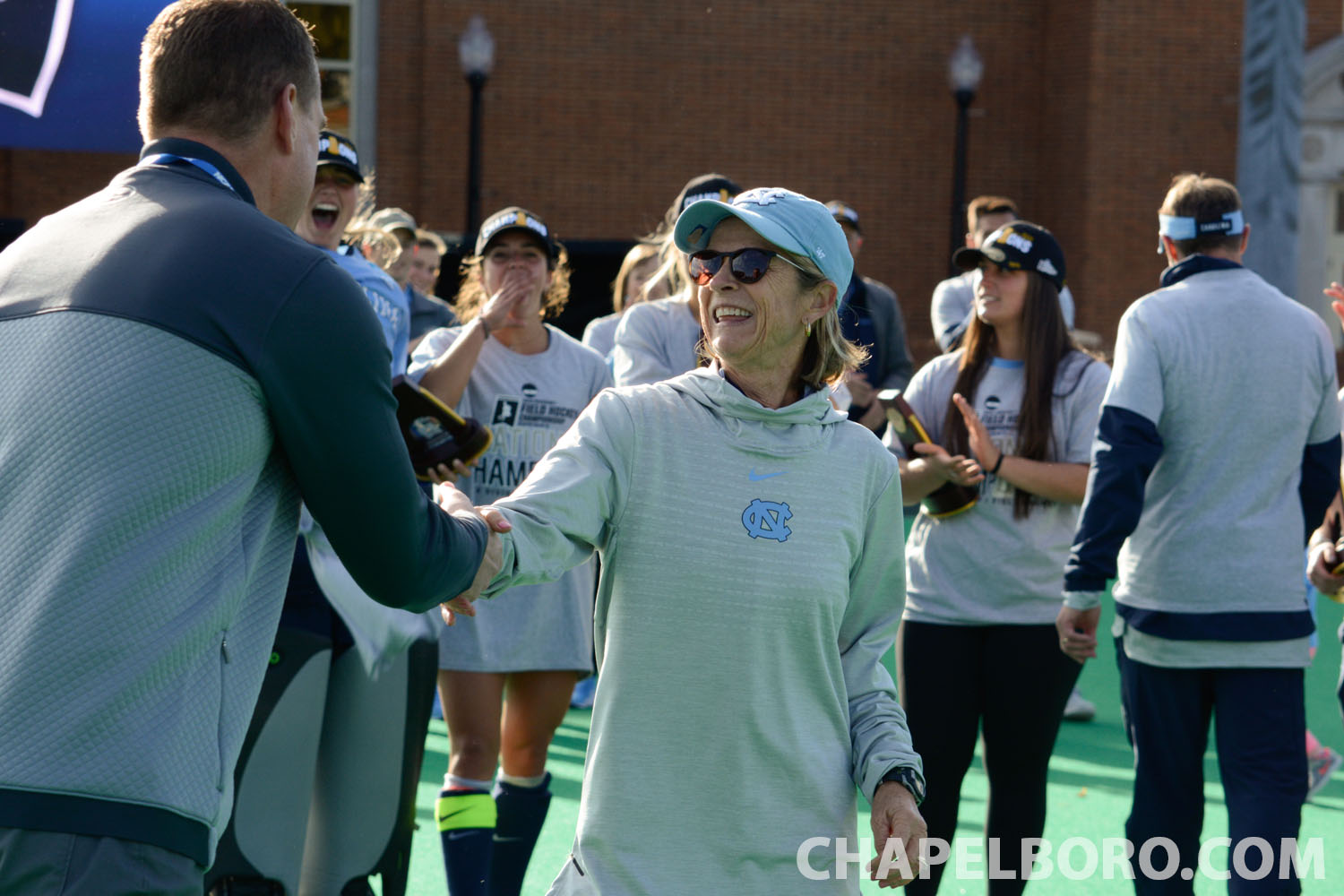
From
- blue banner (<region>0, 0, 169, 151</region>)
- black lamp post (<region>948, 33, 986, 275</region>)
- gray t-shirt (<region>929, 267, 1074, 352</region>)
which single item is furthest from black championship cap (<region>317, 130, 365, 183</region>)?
black lamp post (<region>948, 33, 986, 275</region>)

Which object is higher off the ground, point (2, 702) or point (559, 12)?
point (559, 12)

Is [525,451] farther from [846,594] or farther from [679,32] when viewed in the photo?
[679,32]

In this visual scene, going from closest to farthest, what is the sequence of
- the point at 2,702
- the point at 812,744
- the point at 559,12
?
the point at 2,702
the point at 812,744
the point at 559,12

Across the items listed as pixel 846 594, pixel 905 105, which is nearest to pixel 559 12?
pixel 905 105

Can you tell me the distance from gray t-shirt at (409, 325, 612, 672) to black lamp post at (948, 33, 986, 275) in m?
13.9

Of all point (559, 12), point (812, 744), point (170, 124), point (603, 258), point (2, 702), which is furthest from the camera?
point (559, 12)

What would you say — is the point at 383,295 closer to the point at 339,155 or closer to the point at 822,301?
the point at 339,155

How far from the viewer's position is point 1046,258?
511 cm

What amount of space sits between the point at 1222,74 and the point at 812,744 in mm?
18815

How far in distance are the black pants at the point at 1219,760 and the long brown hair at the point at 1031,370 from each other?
2.40 feet

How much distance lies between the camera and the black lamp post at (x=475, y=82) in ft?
60.1

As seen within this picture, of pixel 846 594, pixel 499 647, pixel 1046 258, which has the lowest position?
pixel 499 647

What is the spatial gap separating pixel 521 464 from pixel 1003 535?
5.04ft

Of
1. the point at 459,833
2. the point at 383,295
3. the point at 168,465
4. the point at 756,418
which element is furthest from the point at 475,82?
the point at 168,465
